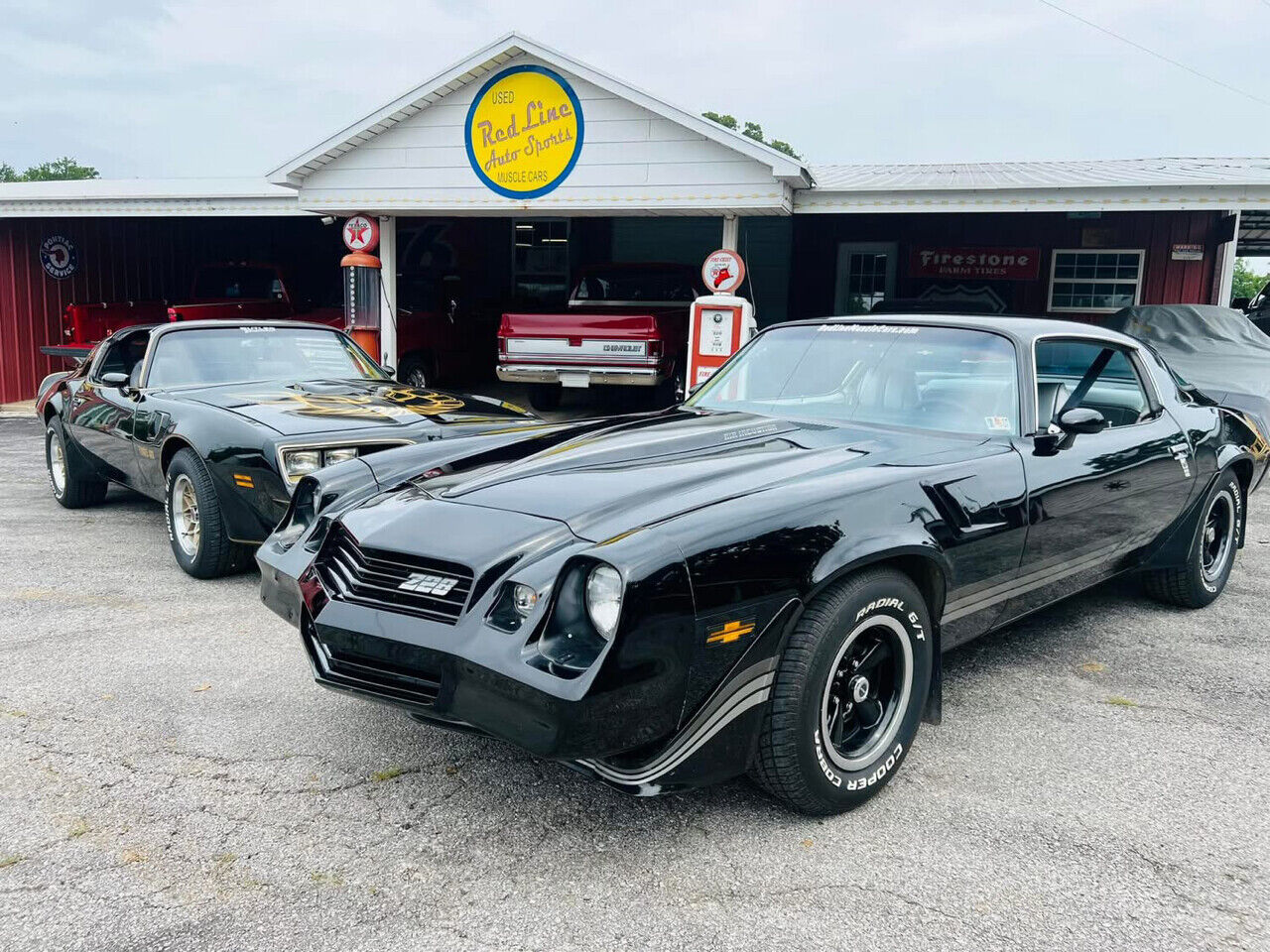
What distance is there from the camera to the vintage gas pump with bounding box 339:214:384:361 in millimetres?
11984

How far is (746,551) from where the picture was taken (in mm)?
2424

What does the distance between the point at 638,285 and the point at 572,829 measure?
1107 centimetres

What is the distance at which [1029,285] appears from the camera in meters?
15.4

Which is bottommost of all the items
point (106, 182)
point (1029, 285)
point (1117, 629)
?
point (1117, 629)

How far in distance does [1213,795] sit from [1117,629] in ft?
5.73

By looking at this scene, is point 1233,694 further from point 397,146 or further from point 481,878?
point 397,146

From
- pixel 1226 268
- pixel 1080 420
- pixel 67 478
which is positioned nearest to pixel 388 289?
pixel 67 478

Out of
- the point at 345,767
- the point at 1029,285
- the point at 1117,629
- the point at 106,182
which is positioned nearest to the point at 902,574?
the point at 345,767

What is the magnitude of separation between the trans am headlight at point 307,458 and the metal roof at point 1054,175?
686cm

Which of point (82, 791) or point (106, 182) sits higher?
point (106, 182)

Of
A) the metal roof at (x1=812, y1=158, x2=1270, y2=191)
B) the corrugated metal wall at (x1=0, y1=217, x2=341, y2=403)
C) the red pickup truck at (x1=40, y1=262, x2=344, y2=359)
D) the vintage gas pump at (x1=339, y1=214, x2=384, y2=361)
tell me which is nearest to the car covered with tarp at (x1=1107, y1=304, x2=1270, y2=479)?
the metal roof at (x1=812, y1=158, x2=1270, y2=191)

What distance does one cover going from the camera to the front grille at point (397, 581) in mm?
Result: 2451

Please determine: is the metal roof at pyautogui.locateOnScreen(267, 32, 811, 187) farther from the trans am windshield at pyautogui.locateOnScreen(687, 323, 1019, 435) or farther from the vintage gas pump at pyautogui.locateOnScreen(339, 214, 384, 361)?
the trans am windshield at pyautogui.locateOnScreen(687, 323, 1019, 435)

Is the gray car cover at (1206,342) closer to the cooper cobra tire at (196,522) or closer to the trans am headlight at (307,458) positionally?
the trans am headlight at (307,458)
